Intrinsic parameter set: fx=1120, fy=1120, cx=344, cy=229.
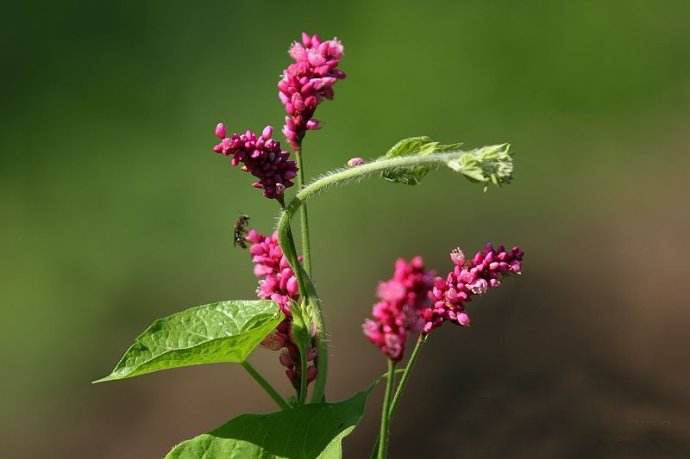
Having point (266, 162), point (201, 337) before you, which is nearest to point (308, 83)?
point (266, 162)

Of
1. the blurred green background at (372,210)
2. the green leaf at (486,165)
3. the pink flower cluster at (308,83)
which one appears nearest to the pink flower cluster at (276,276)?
the pink flower cluster at (308,83)

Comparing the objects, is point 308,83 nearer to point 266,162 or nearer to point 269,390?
point 266,162

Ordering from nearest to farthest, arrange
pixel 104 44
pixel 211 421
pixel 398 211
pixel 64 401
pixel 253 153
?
1. pixel 253 153
2. pixel 211 421
3. pixel 64 401
4. pixel 398 211
5. pixel 104 44

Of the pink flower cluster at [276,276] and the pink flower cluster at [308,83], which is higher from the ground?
the pink flower cluster at [308,83]

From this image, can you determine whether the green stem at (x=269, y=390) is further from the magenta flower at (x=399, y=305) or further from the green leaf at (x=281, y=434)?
the magenta flower at (x=399, y=305)

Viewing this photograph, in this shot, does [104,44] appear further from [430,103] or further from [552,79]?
[552,79]

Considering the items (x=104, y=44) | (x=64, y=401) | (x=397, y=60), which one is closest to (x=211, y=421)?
(x=64, y=401)
